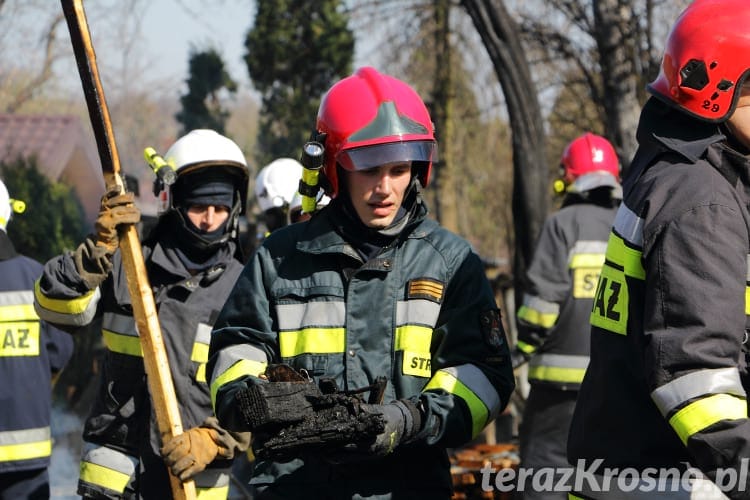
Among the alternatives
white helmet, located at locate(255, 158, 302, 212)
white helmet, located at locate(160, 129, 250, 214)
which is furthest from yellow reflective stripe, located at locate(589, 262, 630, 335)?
white helmet, located at locate(255, 158, 302, 212)

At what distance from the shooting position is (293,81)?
17203 millimetres

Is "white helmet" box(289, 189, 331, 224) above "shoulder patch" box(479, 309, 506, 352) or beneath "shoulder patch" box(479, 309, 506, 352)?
above

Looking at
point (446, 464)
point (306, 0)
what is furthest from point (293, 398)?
point (306, 0)

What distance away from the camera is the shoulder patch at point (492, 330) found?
10.2 ft

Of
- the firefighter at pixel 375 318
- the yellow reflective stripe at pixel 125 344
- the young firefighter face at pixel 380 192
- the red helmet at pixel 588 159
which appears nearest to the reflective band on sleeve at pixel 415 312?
the firefighter at pixel 375 318

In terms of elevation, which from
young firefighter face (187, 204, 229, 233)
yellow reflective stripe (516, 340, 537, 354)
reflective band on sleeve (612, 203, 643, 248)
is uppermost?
reflective band on sleeve (612, 203, 643, 248)

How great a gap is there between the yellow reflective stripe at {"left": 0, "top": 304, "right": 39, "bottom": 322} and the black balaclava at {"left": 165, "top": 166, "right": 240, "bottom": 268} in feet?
3.15

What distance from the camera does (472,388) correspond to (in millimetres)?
3061

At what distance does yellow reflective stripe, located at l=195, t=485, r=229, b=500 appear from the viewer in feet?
14.1

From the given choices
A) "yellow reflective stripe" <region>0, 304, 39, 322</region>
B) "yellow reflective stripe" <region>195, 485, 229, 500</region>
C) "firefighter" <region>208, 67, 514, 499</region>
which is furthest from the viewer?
"yellow reflective stripe" <region>0, 304, 39, 322</region>

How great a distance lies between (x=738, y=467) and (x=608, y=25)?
22.8ft

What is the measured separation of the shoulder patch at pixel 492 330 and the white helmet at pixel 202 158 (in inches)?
75.0

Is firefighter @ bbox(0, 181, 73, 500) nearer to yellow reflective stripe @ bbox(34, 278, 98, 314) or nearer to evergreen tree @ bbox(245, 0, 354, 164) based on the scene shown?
yellow reflective stripe @ bbox(34, 278, 98, 314)

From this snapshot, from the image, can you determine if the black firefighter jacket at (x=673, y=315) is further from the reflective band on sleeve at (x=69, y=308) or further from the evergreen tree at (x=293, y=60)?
the evergreen tree at (x=293, y=60)
